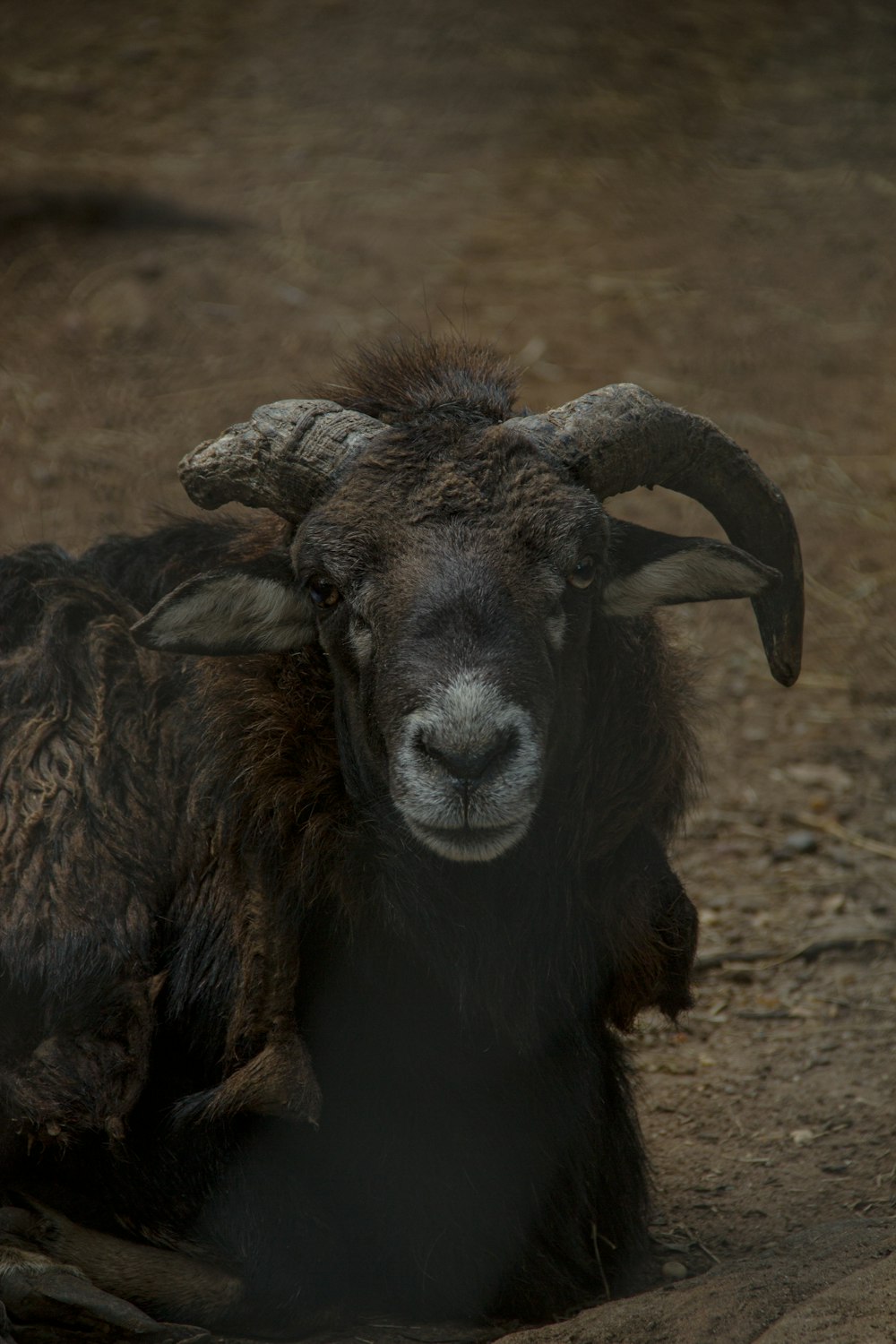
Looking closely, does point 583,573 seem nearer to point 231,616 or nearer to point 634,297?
point 231,616

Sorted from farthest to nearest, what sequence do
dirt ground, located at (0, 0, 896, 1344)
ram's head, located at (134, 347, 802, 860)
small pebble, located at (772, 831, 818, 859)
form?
small pebble, located at (772, 831, 818, 859) → dirt ground, located at (0, 0, 896, 1344) → ram's head, located at (134, 347, 802, 860)

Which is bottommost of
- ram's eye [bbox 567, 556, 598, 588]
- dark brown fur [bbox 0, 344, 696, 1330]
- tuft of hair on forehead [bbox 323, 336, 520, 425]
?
dark brown fur [bbox 0, 344, 696, 1330]

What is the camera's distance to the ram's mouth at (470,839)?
3350 millimetres

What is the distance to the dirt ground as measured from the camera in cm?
544

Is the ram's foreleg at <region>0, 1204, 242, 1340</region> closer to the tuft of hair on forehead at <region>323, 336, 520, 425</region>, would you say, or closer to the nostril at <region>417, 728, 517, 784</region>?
the nostril at <region>417, 728, 517, 784</region>

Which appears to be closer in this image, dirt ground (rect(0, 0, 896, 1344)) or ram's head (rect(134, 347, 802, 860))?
ram's head (rect(134, 347, 802, 860))

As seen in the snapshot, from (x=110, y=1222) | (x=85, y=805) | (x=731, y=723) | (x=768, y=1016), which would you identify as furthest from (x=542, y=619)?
(x=731, y=723)

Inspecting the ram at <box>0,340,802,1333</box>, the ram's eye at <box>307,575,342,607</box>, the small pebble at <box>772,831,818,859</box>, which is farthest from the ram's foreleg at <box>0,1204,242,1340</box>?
the small pebble at <box>772,831,818,859</box>

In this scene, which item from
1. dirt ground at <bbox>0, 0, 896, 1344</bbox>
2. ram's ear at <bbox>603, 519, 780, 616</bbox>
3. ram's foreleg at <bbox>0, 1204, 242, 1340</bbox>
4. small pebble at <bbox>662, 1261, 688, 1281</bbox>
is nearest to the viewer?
ram's foreleg at <bbox>0, 1204, 242, 1340</bbox>

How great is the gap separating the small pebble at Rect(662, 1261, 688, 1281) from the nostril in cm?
193

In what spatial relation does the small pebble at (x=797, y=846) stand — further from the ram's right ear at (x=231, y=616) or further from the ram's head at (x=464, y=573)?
the ram's right ear at (x=231, y=616)

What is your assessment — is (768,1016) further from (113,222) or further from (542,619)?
(113,222)

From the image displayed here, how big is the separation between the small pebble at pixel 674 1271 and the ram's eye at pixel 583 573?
2.08m

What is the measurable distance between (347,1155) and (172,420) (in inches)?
224
